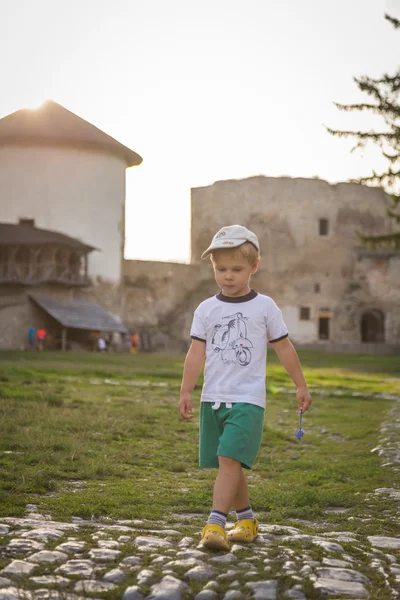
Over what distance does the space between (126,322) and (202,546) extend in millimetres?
38249

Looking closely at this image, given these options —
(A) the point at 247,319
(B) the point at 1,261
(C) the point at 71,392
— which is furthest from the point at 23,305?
(A) the point at 247,319

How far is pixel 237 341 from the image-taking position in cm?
428

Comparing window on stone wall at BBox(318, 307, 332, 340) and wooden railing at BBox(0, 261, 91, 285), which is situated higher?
wooden railing at BBox(0, 261, 91, 285)

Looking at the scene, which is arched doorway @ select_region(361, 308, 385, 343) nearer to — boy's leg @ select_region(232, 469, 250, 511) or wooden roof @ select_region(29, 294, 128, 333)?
wooden roof @ select_region(29, 294, 128, 333)

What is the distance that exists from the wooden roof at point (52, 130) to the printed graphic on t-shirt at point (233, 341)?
34598 millimetres

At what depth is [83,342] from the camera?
34406mm

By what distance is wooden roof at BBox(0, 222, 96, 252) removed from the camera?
34.0 metres

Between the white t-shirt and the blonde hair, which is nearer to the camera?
the white t-shirt

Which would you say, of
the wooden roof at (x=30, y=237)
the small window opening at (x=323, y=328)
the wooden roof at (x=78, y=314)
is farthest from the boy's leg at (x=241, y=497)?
the small window opening at (x=323, y=328)

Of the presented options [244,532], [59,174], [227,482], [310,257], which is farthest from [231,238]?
[310,257]

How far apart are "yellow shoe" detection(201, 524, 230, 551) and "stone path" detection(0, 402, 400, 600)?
0.13ft

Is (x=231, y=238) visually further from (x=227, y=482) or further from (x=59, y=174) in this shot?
(x=59, y=174)

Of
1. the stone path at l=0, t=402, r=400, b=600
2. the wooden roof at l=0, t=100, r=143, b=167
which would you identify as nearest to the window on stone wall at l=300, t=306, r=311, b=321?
the wooden roof at l=0, t=100, r=143, b=167

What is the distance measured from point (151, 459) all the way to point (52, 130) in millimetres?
32932
